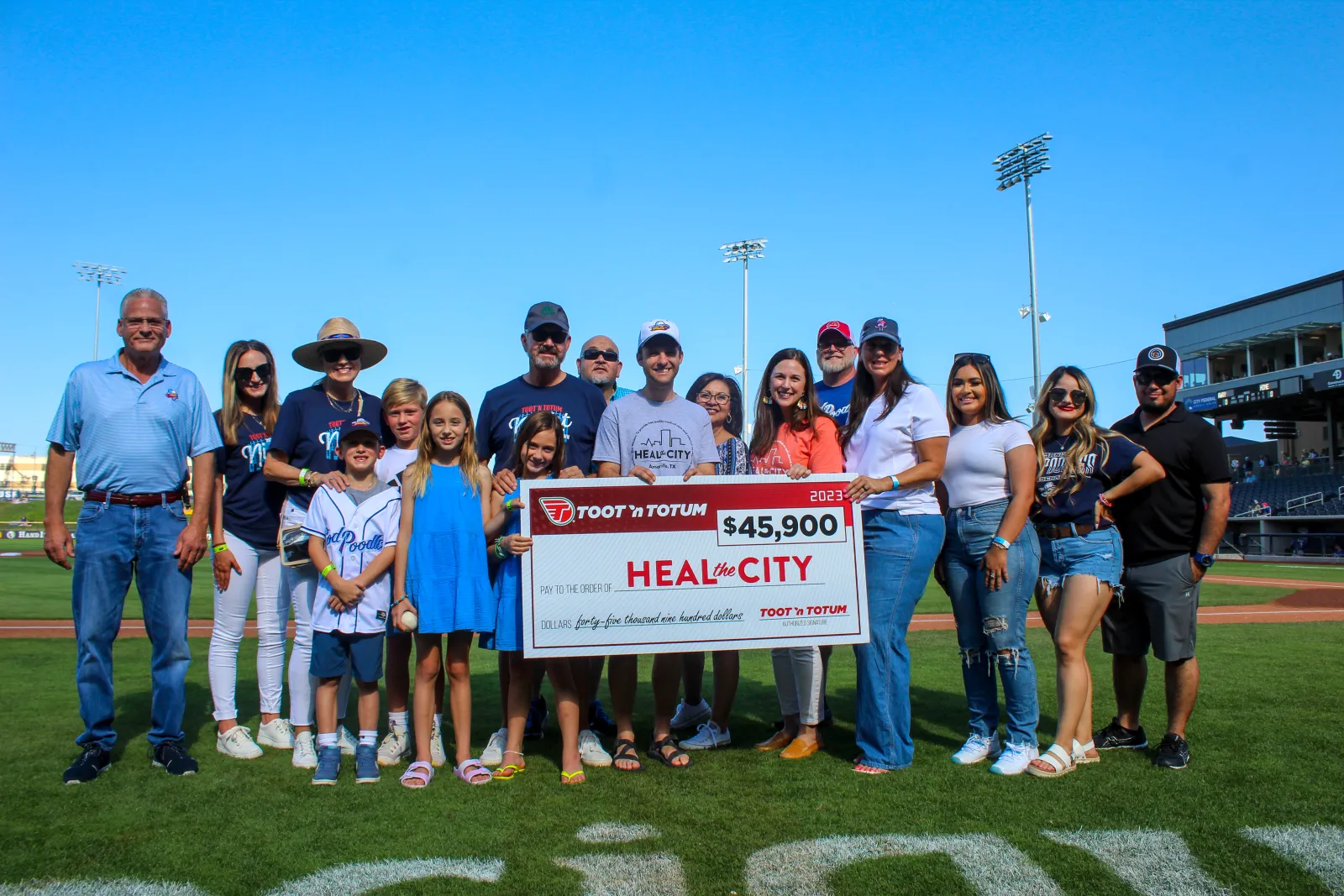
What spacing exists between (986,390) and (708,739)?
8.32 feet

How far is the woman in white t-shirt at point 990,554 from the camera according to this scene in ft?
15.5

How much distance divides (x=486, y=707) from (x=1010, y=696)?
3.61 meters

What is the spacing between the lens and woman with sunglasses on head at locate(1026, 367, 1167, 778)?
480cm

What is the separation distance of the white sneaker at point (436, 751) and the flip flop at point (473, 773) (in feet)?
0.66

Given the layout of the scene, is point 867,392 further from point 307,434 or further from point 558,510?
point 307,434

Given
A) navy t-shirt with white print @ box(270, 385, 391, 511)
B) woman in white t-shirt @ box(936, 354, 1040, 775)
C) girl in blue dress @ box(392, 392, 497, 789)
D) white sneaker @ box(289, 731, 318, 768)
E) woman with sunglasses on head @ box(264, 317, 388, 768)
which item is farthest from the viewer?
navy t-shirt with white print @ box(270, 385, 391, 511)

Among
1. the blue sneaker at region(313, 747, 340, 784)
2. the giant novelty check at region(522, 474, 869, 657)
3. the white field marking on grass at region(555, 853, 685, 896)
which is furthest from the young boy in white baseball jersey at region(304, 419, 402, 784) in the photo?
the white field marking on grass at region(555, 853, 685, 896)

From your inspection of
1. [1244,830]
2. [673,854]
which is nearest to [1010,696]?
[1244,830]

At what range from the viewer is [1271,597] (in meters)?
16.1

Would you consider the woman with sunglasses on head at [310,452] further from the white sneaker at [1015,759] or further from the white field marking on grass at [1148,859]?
the white field marking on grass at [1148,859]

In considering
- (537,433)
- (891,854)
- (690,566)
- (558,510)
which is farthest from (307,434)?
(891,854)

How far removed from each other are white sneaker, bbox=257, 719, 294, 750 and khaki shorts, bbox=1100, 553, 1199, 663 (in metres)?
4.71

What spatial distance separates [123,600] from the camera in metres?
4.76

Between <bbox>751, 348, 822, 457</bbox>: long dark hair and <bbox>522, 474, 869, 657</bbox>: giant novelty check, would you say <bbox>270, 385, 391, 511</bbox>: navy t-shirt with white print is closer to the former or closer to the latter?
<bbox>522, 474, 869, 657</bbox>: giant novelty check
